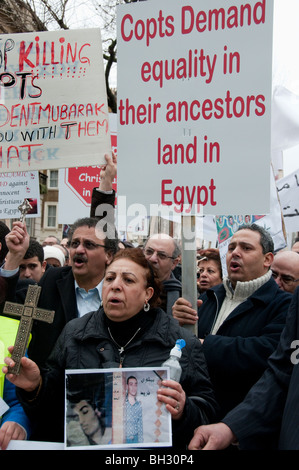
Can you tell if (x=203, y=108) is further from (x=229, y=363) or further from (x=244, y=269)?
(x=229, y=363)

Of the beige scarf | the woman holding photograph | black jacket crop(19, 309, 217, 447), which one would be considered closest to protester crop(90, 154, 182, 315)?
the beige scarf

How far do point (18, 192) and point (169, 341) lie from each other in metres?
3.81

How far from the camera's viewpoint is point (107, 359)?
2.40 m

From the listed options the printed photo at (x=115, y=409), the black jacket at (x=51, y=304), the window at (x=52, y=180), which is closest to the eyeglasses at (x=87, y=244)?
the black jacket at (x=51, y=304)

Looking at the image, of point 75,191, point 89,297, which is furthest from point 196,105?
point 75,191

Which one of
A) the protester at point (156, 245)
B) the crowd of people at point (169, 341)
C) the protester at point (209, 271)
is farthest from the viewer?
the protester at point (209, 271)

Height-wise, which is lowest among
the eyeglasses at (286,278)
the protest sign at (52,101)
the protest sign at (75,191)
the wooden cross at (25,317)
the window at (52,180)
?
the wooden cross at (25,317)

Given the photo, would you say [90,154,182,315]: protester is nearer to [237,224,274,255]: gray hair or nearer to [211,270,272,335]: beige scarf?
[211,270,272,335]: beige scarf

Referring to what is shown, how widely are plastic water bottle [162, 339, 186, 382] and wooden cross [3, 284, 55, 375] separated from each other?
52cm

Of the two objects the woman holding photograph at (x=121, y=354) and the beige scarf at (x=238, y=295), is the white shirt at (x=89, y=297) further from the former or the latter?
the woman holding photograph at (x=121, y=354)

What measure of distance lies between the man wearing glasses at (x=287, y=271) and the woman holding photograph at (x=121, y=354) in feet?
6.84

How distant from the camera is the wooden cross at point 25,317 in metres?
2.27

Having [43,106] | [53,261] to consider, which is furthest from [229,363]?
[53,261]

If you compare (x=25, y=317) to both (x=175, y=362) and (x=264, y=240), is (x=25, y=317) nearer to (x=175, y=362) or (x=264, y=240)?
(x=175, y=362)
